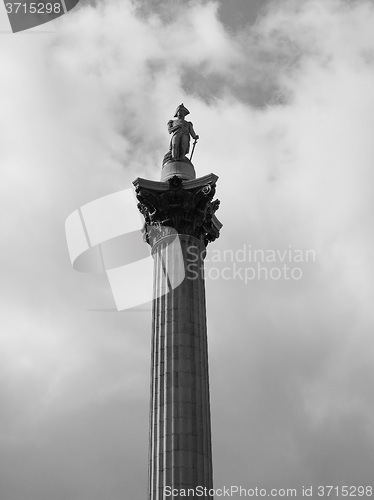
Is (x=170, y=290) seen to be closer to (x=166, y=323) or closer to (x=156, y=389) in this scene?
(x=166, y=323)

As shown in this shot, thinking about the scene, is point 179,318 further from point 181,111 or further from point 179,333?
point 181,111

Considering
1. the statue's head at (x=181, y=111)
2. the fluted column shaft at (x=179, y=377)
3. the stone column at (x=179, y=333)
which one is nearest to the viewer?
the fluted column shaft at (x=179, y=377)

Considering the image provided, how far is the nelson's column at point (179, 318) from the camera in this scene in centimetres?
2712

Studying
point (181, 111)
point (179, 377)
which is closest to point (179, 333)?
point (179, 377)

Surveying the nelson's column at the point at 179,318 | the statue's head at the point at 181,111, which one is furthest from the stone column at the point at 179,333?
the statue's head at the point at 181,111

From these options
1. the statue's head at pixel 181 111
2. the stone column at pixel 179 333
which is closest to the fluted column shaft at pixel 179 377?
the stone column at pixel 179 333

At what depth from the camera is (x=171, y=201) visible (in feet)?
109

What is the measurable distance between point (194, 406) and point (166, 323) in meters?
3.88

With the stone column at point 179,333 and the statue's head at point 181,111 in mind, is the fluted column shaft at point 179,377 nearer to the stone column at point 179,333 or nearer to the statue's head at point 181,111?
the stone column at point 179,333

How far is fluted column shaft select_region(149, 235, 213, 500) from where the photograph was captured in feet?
88.3

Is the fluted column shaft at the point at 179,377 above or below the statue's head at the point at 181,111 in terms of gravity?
below

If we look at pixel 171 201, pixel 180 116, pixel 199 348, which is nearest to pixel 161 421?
pixel 199 348

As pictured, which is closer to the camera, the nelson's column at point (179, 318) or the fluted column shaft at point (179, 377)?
the fluted column shaft at point (179, 377)

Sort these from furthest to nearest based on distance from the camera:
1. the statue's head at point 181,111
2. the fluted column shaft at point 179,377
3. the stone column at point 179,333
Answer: the statue's head at point 181,111 < the stone column at point 179,333 < the fluted column shaft at point 179,377
